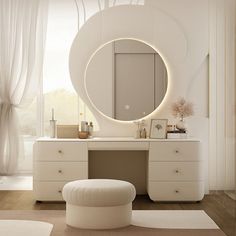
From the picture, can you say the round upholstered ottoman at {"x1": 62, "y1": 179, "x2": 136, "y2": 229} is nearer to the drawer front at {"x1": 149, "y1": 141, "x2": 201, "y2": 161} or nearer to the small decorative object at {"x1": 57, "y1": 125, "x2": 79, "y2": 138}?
the drawer front at {"x1": 149, "y1": 141, "x2": 201, "y2": 161}

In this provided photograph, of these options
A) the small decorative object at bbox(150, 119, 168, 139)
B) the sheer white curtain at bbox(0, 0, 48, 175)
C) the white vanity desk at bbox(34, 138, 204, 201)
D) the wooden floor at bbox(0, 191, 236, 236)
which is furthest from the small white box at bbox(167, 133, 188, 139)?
the sheer white curtain at bbox(0, 0, 48, 175)

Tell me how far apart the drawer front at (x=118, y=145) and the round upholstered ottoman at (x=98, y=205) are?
1.05 m

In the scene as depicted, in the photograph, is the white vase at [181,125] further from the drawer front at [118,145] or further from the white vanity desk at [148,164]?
the drawer front at [118,145]

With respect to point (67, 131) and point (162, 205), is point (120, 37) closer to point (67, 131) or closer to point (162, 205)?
point (67, 131)

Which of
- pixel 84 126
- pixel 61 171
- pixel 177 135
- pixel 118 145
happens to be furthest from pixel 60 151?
pixel 177 135

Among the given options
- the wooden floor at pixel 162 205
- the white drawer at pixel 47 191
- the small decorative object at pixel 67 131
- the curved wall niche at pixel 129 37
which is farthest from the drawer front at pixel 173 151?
the white drawer at pixel 47 191

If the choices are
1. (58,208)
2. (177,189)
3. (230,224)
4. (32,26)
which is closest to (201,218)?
(230,224)

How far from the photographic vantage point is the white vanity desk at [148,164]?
4668 mm

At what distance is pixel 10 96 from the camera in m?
5.59

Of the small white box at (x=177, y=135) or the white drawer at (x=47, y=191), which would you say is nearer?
the white drawer at (x=47, y=191)

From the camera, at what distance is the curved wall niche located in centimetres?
516

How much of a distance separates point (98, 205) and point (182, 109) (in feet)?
5.91

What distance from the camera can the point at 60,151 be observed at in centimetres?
468

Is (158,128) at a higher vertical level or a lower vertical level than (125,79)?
lower
